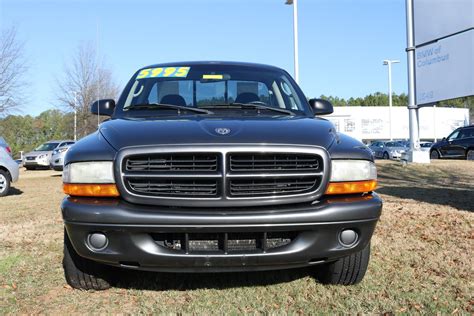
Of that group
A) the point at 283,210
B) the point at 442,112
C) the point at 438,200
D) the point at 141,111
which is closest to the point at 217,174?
the point at 283,210

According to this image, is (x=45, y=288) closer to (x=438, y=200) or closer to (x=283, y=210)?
(x=283, y=210)

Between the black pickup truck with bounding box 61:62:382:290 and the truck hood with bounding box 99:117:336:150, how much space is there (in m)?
0.01

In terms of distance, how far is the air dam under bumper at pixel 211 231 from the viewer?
2621mm

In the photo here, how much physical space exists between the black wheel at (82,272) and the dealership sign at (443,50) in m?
14.1

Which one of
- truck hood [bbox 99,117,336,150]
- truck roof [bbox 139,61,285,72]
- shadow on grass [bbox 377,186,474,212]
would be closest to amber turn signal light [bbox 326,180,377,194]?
truck hood [bbox 99,117,336,150]

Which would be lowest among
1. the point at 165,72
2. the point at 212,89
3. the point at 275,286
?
the point at 275,286

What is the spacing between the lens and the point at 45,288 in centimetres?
343

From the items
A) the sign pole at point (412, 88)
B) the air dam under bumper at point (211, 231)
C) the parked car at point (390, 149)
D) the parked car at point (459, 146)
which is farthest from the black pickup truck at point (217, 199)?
the parked car at point (390, 149)

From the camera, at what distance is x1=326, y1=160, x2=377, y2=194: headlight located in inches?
112

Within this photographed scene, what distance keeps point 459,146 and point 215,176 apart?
19.7 metres

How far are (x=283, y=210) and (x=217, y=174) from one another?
45 centimetres

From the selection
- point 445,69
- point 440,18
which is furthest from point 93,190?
point 445,69

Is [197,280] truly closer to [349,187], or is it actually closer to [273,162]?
[273,162]

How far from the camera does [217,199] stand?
8.86ft
